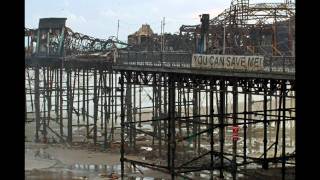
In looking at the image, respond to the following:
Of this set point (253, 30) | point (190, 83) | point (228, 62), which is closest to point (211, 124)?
point (228, 62)

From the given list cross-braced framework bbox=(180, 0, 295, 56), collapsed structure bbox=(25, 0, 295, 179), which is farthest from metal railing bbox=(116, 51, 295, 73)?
cross-braced framework bbox=(180, 0, 295, 56)

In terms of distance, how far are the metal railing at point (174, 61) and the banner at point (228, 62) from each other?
287mm

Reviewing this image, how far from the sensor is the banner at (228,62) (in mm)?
17922

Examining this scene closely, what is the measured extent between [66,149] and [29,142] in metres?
3.22

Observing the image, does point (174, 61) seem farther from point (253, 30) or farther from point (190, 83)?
point (253, 30)

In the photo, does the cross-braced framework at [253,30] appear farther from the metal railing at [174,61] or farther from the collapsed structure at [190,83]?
the metal railing at [174,61]

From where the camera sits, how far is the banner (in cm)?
1792

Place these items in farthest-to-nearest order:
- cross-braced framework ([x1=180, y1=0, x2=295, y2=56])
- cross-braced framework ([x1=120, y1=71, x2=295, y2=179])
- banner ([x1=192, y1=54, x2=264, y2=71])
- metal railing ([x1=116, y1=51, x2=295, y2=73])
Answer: cross-braced framework ([x1=180, y1=0, x2=295, y2=56]) < banner ([x1=192, y1=54, x2=264, y2=71]) < metal railing ([x1=116, y1=51, x2=295, y2=73]) < cross-braced framework ([x1=120, y1=71, x2=295, y2=179])

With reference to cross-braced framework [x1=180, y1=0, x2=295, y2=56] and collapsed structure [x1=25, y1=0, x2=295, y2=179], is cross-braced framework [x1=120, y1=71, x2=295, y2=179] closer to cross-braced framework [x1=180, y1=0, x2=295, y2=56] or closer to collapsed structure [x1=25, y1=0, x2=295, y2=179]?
collapsed structure [x1=25, y1=0, x2=295, y2=179]

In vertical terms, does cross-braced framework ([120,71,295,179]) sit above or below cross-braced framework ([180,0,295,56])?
below

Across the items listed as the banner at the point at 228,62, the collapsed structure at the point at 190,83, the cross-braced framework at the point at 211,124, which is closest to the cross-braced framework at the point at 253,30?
the collapsed structure at the point at 190,83

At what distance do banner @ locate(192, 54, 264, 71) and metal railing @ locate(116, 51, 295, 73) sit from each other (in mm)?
287
